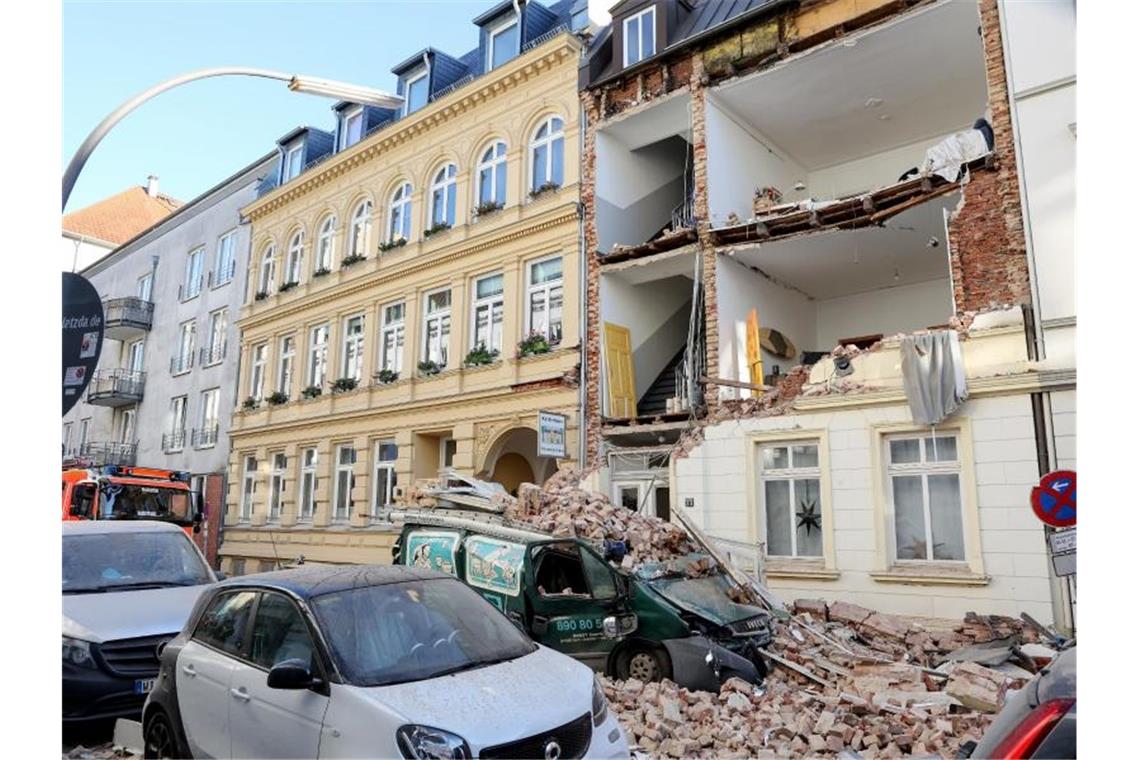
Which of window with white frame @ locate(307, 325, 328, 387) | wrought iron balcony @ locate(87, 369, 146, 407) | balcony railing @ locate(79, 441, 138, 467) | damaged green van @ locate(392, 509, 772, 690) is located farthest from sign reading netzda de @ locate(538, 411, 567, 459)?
wrought iron balcony @ locate(87, 369, 146, 407)

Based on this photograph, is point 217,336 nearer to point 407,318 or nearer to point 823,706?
point 407,318

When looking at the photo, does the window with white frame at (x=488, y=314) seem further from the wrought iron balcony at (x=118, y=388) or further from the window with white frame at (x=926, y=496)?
the wrought iron balcony at (x=118, y=388)

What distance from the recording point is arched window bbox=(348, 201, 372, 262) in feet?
74.4

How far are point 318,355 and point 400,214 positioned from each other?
544 centimetres

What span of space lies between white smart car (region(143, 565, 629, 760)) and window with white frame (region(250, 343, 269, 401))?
21544mm

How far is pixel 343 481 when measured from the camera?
70.9ft

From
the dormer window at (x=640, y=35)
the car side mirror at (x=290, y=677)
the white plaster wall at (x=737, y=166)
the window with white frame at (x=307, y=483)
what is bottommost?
the car side mirror at (x=290, y=677)

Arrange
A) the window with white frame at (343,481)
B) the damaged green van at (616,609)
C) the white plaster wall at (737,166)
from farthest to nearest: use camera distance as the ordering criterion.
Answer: the window with white frame at (343,481), the white plaster wall at (737,166), the damaged green van at (616,609)

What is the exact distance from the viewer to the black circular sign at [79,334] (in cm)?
583

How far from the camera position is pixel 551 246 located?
17.2 m

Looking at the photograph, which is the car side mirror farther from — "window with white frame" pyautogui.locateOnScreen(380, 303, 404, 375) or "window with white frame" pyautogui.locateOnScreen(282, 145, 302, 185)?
"window with white frame" pyautogui.locateOnScreen(282, 145, 302, 185)

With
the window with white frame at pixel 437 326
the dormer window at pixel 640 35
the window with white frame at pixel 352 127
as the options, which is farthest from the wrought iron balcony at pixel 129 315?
the dormer window at pixel 640 35

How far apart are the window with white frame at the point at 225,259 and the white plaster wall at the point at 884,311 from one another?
21.3 meters

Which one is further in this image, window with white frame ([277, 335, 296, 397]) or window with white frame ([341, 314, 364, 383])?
window with white frame ([277, 335, 296, 397])
